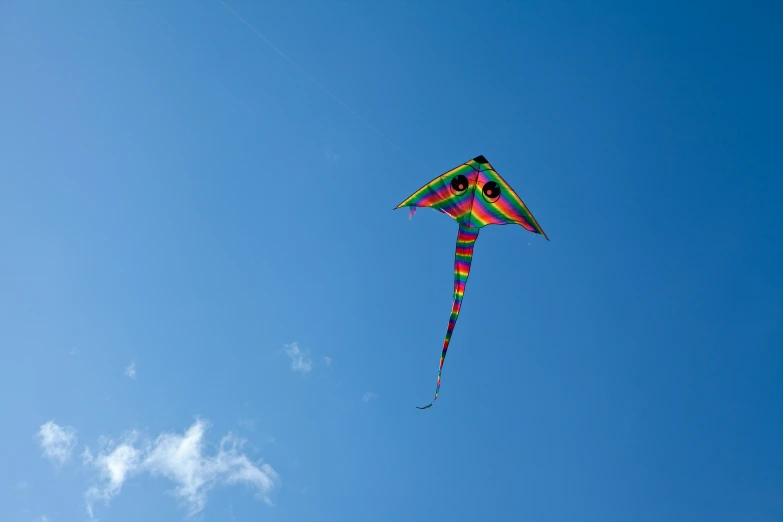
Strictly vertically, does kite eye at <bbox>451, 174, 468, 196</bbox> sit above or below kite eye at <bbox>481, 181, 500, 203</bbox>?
below

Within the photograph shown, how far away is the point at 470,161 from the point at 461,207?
120 cm

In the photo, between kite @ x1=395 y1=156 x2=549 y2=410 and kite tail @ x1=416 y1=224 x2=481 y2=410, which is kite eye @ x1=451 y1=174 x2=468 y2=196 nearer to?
kite @ x1=395 y1=156 x2=549 y2=410

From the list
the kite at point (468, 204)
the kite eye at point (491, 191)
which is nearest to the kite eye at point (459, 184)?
the kite at point (468, 204)

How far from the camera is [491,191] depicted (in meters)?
11.2

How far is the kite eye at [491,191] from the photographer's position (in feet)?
36.3

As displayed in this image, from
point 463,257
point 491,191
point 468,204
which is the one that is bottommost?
point 463,257

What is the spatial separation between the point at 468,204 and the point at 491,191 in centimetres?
63

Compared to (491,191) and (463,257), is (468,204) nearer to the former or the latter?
(491,191)

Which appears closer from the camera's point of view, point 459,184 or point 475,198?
point 459,184

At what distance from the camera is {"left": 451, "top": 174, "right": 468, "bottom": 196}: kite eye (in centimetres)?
1115

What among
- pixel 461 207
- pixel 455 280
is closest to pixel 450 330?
pixel 455 280

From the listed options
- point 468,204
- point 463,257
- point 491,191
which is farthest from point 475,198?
point 463,257

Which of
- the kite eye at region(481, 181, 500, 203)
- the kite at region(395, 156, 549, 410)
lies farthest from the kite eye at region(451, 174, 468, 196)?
the kite eye at region(481, 181, 500, 203)

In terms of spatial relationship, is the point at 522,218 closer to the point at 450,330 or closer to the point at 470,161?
the point at 470,161
